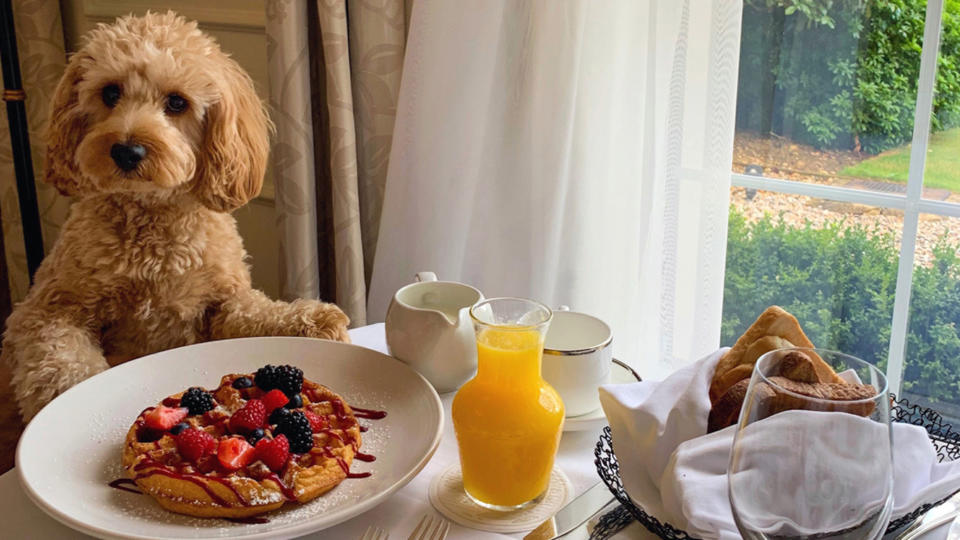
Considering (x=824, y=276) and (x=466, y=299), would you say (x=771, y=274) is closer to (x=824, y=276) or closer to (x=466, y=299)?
(x=824, y=276)

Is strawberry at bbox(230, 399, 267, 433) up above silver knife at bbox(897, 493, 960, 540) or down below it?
above

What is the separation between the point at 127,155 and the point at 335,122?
698 millimetres

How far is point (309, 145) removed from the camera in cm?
203

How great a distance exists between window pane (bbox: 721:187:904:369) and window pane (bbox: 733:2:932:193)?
0.07 m

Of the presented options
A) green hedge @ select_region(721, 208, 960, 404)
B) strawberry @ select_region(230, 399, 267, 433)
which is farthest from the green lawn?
strawberry @ select_region(230, 399, 267, 433)

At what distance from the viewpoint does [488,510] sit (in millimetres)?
905

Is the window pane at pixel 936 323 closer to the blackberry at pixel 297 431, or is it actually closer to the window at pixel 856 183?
the window at pixel 856 183

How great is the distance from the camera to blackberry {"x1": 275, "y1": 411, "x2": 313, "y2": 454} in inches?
36.7

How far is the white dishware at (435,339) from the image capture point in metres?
1.07

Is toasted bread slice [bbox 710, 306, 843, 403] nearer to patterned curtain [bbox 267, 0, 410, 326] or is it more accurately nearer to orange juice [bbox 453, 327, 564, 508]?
orange juice [bbox 453, 327, 564, 508]

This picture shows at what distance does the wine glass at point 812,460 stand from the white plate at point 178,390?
36 centimetres

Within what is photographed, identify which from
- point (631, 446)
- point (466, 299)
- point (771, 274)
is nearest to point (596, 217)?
point (771, 274)

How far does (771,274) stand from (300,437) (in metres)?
1.20

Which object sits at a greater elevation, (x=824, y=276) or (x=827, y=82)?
(x=827, y=82)
